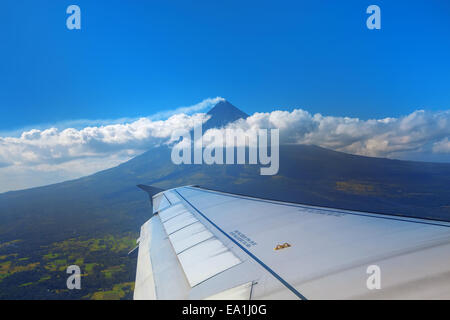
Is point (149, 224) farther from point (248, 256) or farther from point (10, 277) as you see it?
point (10, 277)

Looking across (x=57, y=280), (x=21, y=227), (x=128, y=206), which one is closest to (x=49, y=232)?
(x=21, y=227)

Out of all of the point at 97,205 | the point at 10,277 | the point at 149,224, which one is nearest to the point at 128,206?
the point at 97,205

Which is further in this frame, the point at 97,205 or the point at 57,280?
the point at 97,205

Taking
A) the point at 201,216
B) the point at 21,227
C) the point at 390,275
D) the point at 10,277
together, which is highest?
the point at 390,275

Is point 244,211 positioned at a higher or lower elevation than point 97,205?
higher

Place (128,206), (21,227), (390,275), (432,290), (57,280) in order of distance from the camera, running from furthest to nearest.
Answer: (128,206), (21,227), (57,280), (390,275), (432,290)

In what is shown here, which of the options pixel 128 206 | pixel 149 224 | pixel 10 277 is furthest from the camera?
pixel 128 206
